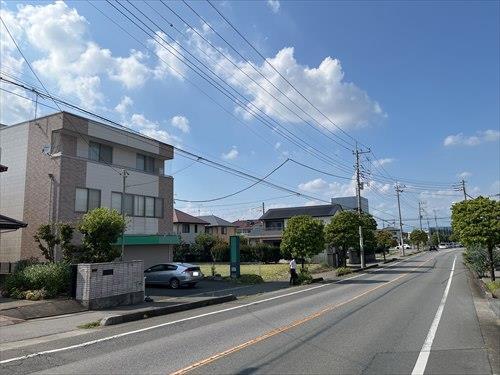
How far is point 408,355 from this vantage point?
8648mm

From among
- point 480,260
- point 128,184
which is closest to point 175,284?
point 128,184

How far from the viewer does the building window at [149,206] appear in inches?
1194

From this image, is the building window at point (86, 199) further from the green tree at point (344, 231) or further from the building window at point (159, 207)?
the green tree at point (344, 231)

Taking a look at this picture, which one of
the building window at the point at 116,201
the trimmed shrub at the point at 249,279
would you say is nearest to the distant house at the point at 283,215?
the trimmed shrub at the point at 249,279

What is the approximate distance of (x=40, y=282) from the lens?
17.7 meters

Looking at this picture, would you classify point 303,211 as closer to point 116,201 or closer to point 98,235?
point 116,201

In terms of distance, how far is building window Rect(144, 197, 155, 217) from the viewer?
99.5 ft

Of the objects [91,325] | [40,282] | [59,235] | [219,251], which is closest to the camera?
[91,325]

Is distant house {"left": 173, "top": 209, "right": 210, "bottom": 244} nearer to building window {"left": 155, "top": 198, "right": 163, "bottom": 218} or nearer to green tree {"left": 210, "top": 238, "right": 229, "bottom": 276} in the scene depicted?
green tree {"left": 210, "top": 238, "right": 229, "bottom": 276}

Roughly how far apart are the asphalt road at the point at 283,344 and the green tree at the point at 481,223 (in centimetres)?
796

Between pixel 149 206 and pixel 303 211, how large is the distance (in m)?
42.8

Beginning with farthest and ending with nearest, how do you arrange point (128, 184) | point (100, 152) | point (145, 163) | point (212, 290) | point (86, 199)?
point (145, 163), point (128, 184), point (100, 152), point (86, 199), point (212, 290)

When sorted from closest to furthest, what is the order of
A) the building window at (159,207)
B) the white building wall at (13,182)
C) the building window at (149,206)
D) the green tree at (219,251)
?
the white building wall at (13,182) < the building window at (149,206) < the building window at (159,207) < the green tree at (219,251)

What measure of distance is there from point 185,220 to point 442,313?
171 feet
